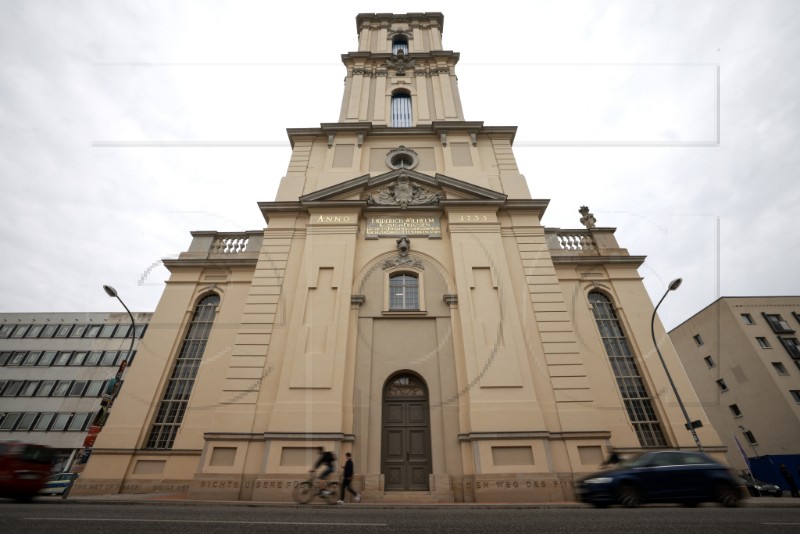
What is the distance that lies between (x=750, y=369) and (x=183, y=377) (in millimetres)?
39478

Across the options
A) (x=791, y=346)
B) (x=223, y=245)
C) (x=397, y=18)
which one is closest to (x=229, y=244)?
(x=223, y=245)

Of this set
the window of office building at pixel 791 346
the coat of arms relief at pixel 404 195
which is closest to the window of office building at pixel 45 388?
the coat of arms relief at pixel 404 195

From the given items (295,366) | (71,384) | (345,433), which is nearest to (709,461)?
(345,433)

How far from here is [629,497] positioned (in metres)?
7.95

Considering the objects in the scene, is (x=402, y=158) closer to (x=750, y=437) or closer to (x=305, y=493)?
(x=305, y=493)

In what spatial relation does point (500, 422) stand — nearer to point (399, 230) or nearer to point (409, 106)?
point (399, 230)

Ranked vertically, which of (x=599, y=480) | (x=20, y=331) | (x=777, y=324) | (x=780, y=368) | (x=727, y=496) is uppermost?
(x=20, y=331)

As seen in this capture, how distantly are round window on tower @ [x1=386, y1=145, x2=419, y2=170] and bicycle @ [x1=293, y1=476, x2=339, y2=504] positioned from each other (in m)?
14.9

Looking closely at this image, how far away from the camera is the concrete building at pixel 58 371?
34719 mm

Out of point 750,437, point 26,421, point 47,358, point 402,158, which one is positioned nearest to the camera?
point 402,158

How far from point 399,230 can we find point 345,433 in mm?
8797

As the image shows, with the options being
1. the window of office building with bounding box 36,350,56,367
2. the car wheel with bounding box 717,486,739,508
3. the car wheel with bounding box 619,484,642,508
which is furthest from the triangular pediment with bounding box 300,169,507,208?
the window of office building with bounding box 36,350,56,367

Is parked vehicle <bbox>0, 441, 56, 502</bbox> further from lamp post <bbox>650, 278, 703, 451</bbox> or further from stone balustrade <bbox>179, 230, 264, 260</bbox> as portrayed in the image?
lamp post <bbox>650, 278, 703, 451</bbox>

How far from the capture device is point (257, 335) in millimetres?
14297
